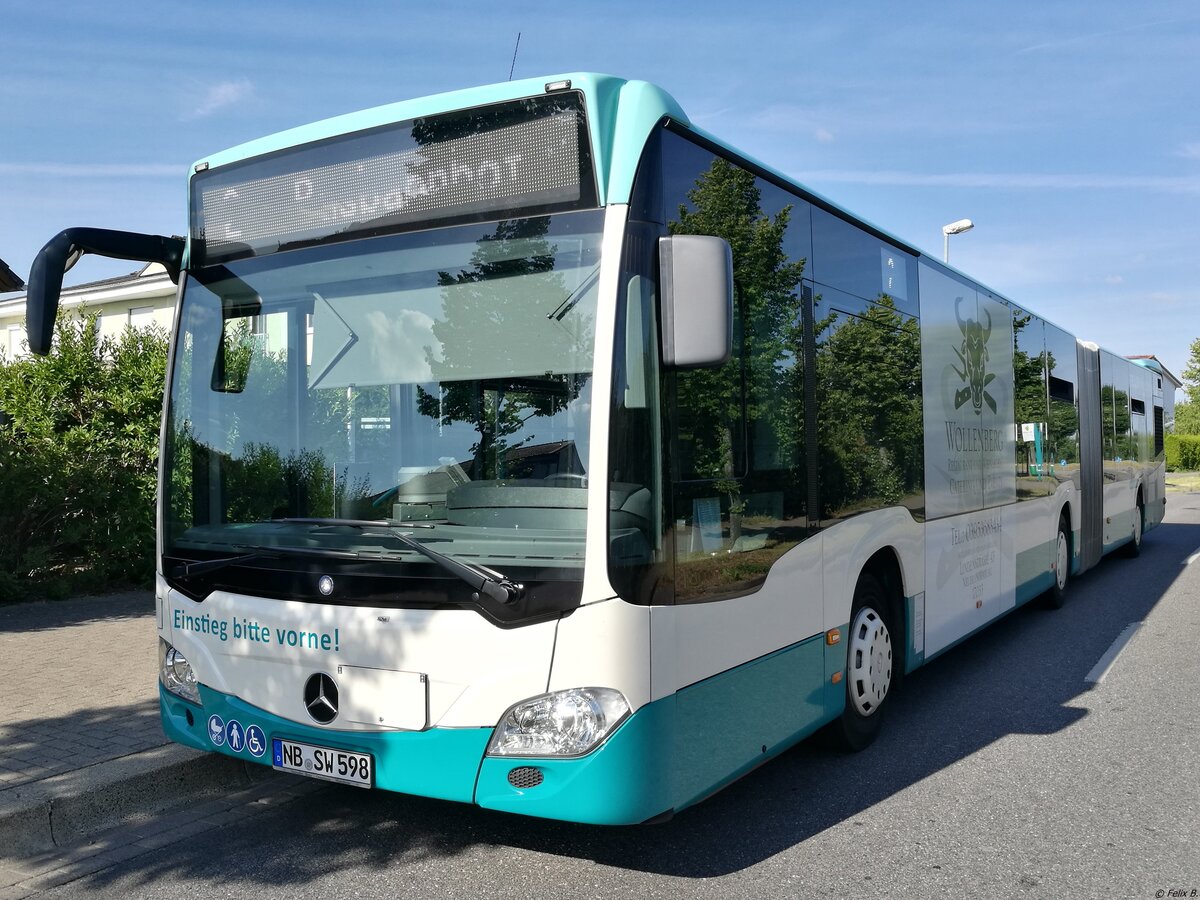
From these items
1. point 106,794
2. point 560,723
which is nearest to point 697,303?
point 560,723

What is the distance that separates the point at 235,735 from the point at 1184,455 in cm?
7317

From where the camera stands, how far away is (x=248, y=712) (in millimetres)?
4160

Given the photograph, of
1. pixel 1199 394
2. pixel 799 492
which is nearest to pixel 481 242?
pixel 799 492

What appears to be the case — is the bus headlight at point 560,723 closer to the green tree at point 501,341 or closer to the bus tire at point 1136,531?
the green tree at point 501,341

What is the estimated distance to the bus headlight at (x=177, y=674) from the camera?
4441 millimetres

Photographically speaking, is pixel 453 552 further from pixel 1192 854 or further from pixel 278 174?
pixel 1192 854

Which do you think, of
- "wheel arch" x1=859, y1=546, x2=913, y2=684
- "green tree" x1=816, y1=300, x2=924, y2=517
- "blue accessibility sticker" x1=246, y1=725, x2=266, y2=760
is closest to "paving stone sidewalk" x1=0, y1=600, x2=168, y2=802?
"blue accessibility sticker" x1=246, y1=725, x2=266, y2=760

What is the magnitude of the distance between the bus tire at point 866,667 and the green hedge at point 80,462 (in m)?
7.78

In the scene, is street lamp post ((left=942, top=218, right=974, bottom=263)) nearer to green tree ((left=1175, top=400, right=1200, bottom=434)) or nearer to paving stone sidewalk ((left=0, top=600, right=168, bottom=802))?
paving stone sidewalk ((left=0, top=600, right=168, bottom=802))

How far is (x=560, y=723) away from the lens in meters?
3.58

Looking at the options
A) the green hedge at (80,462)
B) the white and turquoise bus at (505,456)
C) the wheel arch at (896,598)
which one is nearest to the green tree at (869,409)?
the white and turquoise bus at (505,456)

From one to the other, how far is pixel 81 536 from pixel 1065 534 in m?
9.90

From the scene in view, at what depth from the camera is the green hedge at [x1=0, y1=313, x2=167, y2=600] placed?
Answer: 981cm

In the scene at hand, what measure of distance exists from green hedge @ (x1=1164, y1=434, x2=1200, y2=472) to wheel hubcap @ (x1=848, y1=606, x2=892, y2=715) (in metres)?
68.5
